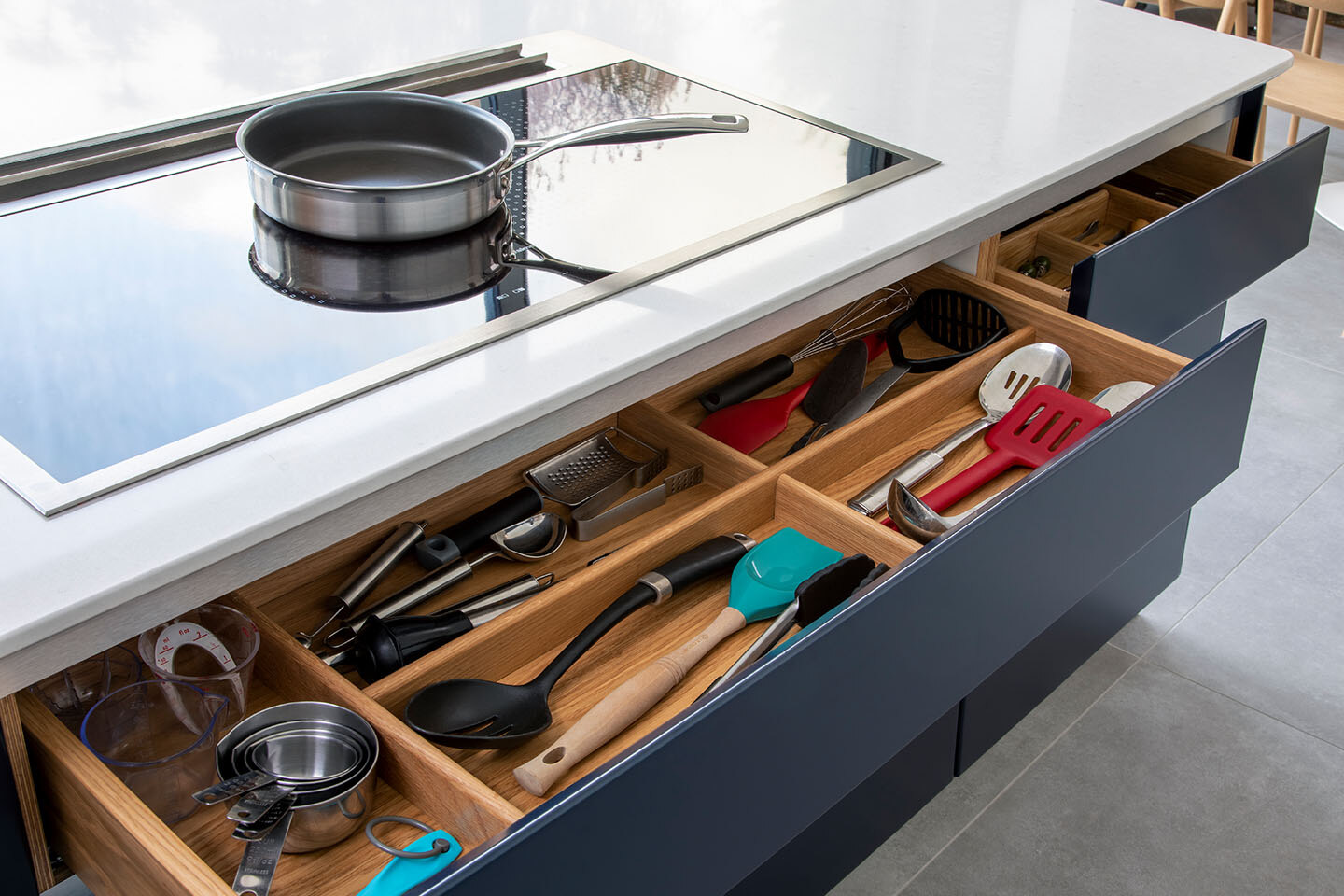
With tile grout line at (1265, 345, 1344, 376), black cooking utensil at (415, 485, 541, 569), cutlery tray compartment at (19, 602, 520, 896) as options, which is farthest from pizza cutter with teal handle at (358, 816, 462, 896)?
tile grout line at (1265, 345, 1344, 376)

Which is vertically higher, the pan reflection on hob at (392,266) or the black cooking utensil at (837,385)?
the pan reflection on hob at (392,266)

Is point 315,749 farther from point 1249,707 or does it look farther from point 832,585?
point 1249,707

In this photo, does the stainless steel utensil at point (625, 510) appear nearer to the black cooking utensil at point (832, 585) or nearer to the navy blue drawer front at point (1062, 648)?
the black cooking utensil at point (832, 585)

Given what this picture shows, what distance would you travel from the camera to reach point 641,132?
4.98 feet

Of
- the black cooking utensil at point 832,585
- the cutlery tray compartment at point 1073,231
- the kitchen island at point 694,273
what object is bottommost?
the black cooking utensil at point 832,585

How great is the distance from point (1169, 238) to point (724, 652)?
80 centimetres

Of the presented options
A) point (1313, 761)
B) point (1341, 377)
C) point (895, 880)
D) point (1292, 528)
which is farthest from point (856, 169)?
point (1341, 377)

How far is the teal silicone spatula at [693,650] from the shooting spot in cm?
106

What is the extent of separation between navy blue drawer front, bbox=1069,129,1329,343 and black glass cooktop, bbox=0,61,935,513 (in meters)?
0.29

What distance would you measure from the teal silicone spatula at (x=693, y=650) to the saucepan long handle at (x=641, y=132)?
428 mm

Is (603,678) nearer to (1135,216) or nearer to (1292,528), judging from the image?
(1135,216)

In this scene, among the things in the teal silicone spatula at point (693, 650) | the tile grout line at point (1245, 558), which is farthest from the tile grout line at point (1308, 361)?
the teal silicone spatula at point (693, 650)

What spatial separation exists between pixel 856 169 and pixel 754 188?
0.44 feet

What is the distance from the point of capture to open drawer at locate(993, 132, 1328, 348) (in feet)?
5.09
